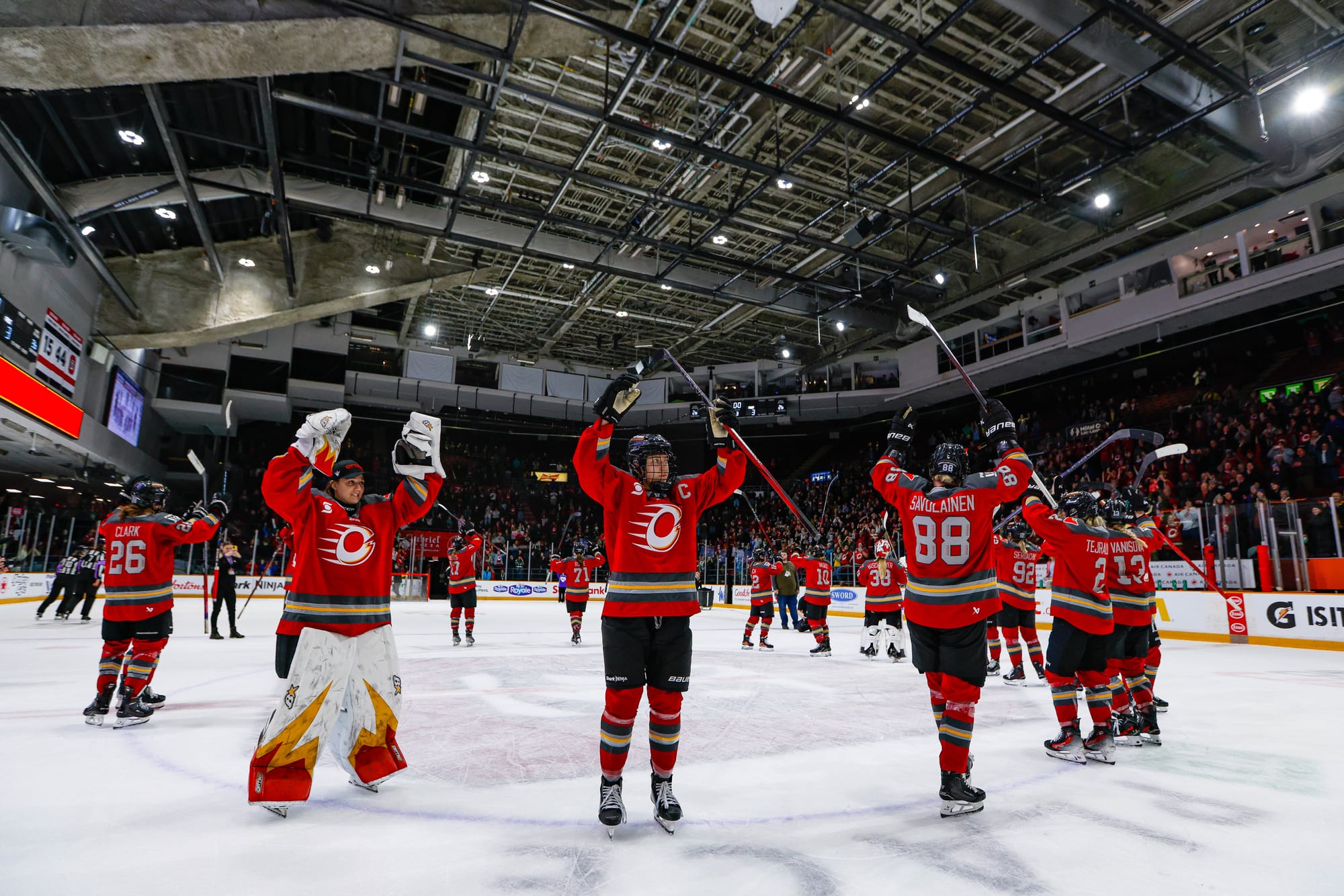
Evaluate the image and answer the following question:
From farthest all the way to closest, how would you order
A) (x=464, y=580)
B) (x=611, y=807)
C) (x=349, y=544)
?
(x=464, y=580), (x=349, y=544), (x=611, y=807)

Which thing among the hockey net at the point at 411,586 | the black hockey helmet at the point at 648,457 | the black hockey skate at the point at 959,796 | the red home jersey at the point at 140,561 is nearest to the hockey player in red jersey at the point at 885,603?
the black hockey skate at the point at 959,796

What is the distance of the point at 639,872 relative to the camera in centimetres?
242

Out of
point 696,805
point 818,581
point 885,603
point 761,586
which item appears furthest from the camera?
point 761,586

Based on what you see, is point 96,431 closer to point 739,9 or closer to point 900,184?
point 739,9

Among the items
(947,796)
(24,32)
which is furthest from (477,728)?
(24,32)

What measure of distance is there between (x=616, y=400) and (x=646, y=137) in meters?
10.3

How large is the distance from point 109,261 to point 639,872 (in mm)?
19078

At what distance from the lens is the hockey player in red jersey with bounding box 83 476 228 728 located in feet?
15.6

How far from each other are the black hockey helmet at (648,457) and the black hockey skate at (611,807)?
4.09ft

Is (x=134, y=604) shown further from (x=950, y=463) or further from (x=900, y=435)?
(x=950, y=463)

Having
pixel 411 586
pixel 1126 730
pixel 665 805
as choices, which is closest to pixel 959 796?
pixel 665 805

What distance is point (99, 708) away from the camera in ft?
15.6

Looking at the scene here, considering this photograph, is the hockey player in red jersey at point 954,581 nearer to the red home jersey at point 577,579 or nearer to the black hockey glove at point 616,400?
the black hockey glove at point 616,400

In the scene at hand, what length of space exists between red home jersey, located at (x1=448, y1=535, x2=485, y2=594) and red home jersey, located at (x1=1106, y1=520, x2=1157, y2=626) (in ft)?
26.4
